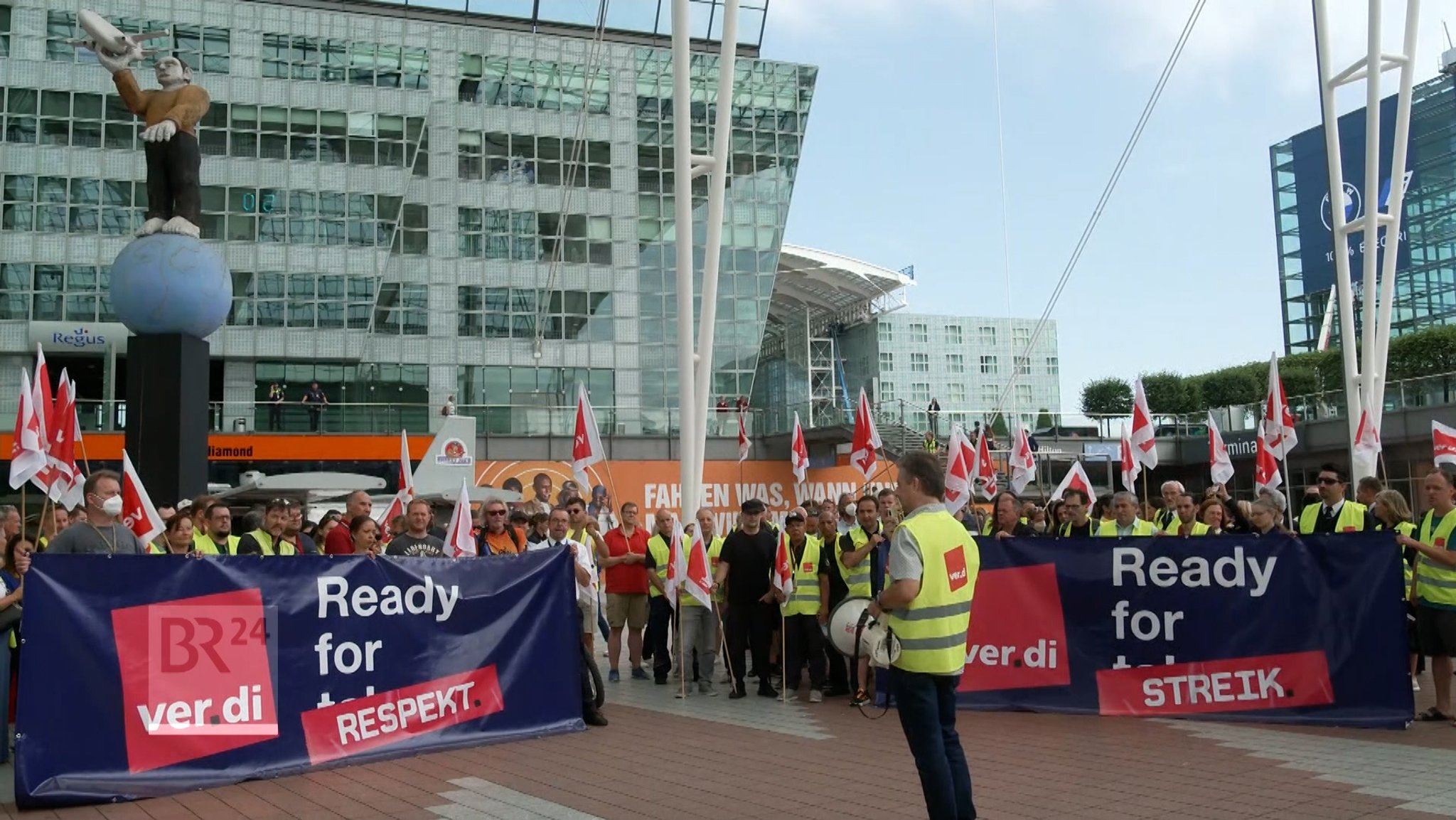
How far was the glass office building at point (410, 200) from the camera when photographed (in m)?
39.8

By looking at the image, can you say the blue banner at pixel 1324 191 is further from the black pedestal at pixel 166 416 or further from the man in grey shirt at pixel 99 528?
the man in grey shirt at pixel 99 528

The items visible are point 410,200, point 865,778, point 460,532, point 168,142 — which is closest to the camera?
point 865,778

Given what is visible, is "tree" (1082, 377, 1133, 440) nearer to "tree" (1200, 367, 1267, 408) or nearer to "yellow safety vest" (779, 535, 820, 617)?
"tree" (1200, 367, 1267, 408)

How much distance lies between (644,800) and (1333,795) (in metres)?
4.04

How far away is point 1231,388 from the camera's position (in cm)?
5947

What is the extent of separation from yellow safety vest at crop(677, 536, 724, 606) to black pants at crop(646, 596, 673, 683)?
692 millimetres

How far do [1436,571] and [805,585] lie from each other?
18.0 feet

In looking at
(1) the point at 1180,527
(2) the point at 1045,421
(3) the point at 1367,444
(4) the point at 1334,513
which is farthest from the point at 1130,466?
(2) the point at 1045,421

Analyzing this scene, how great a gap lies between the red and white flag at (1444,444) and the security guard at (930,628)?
36.6 feet

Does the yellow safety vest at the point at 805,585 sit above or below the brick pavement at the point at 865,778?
above

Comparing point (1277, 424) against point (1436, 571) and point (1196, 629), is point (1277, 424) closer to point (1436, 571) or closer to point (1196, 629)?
point (1436, 571)

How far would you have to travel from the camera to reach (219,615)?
330 inches

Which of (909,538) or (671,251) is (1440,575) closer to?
(909,538)

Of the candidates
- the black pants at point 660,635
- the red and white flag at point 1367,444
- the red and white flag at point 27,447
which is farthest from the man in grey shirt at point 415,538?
the red and white flag at point 1367,444
